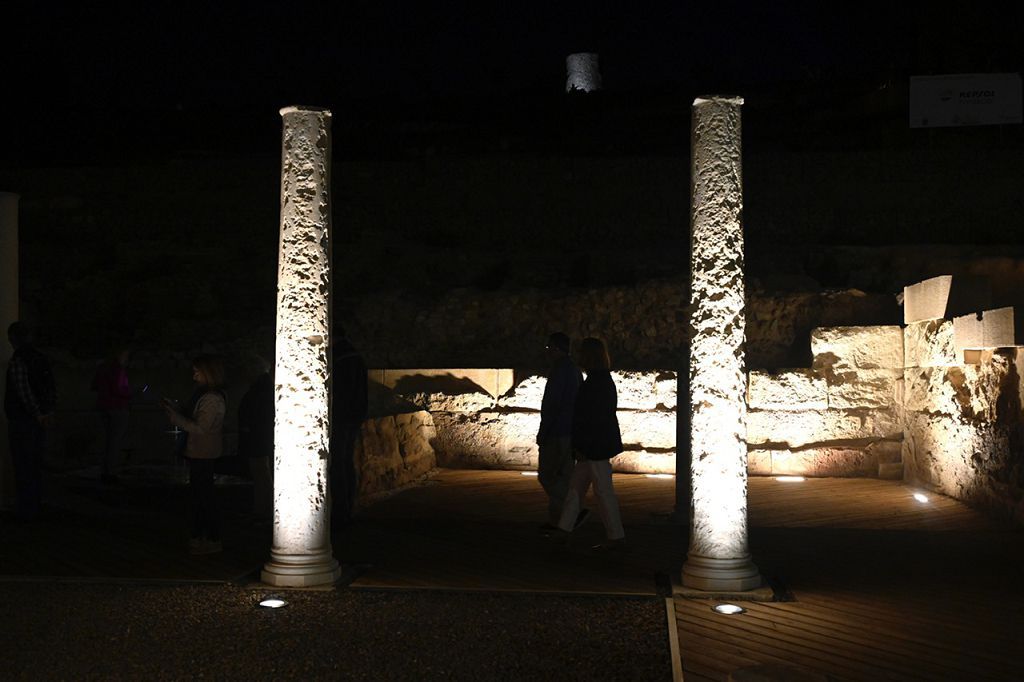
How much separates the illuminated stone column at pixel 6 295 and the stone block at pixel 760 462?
8040mm

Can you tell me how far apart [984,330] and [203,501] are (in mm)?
6829

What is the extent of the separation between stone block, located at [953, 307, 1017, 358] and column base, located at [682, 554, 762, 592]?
382 cm

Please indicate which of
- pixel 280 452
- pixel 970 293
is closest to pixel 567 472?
pixel 280 452

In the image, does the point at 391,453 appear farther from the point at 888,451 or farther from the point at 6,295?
the point at 888,451

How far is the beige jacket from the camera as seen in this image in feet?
22.2

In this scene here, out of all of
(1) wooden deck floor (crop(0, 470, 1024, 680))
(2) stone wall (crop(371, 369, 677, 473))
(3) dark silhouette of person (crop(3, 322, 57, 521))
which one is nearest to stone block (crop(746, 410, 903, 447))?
(2) stone wall (crop(371, 369, 677, 473))

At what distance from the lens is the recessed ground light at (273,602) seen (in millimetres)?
5621

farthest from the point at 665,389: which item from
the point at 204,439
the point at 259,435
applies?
the point at 204,439

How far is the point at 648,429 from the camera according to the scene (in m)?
12.5

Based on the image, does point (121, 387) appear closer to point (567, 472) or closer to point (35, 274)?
point (567, 472)

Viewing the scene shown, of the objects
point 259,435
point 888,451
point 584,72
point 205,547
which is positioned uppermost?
point 584,72

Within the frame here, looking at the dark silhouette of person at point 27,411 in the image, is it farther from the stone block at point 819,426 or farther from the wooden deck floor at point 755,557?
the stone block at point 819,426

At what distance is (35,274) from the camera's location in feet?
74.5

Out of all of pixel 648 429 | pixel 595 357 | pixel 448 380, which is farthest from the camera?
pixel 448 380
